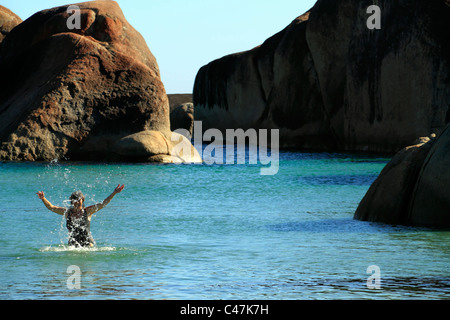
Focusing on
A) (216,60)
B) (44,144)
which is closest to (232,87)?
(216,60)

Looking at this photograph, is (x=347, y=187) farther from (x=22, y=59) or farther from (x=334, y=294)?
(x=22, y=59)

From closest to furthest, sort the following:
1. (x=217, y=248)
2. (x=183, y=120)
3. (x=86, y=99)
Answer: (x=217, y=248) → (x=86, y=99) → (x=183, y=120)

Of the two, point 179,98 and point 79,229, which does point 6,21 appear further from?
point 179,98

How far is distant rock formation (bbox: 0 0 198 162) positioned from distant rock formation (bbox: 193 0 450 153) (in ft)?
26.0

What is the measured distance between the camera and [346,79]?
3325 cm

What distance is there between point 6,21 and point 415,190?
2855 centimetres

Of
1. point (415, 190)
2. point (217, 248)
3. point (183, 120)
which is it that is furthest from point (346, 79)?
point (183, 120)

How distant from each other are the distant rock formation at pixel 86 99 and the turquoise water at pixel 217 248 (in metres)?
6.48

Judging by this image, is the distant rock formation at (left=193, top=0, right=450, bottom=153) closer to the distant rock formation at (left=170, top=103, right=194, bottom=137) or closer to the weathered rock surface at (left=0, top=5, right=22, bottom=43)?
the distant rock formation at (left=170, top=103, right=194, bottom=137)

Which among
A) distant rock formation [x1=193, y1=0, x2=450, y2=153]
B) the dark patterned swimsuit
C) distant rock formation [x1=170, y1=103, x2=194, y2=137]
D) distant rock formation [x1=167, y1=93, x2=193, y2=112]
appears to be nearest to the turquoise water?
the dark patterned swimsuit

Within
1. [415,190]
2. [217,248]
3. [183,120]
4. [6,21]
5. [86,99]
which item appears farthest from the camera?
[183,120]

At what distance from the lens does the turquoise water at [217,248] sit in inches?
279

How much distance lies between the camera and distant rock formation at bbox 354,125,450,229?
35.9ft

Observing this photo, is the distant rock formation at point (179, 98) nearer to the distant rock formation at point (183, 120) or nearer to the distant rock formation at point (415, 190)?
the distant rock formation at point (183, 120)
